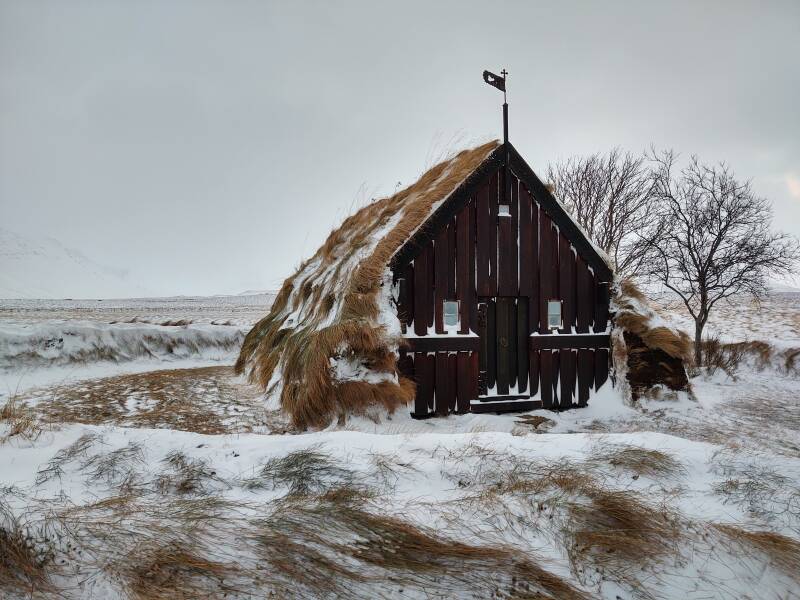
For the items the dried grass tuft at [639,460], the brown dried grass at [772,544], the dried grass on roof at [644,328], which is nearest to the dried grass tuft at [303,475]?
the dried grass tuft at [639,460]

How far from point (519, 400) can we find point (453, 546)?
5443mm

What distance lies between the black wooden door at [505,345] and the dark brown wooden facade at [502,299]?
2 cm

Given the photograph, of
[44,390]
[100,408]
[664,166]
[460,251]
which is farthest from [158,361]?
[664,166]

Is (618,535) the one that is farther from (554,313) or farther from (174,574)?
(554,313)

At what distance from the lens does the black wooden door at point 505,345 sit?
25.0 feet

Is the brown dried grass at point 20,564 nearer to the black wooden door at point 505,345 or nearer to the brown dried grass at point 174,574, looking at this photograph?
the brown dried grass at point 174,574

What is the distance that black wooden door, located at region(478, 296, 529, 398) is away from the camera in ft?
25.0

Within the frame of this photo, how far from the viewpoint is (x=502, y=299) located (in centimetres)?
778

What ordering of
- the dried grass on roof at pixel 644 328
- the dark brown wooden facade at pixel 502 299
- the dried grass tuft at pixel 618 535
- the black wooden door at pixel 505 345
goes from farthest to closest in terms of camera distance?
the dried grass on roof at pixel 644 328
the black wooden door at pixel 505 345
the dark brown wooden facade at pixel 502 299
the dried grass tuft at pixel 618 535

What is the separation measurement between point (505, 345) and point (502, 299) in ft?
2.77

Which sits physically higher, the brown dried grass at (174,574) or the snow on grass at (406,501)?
the snow on grass at (406,501)

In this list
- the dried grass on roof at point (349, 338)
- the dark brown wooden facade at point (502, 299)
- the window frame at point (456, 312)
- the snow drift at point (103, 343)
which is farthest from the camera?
the snow drift at point (103, 343)

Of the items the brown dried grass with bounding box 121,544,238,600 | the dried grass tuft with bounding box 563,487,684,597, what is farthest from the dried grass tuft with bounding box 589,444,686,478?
the brown dried grass with bounding box 121,544,238,600

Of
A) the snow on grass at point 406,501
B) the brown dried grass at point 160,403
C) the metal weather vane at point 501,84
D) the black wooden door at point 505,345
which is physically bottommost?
the brown dried grass at point 160,403
